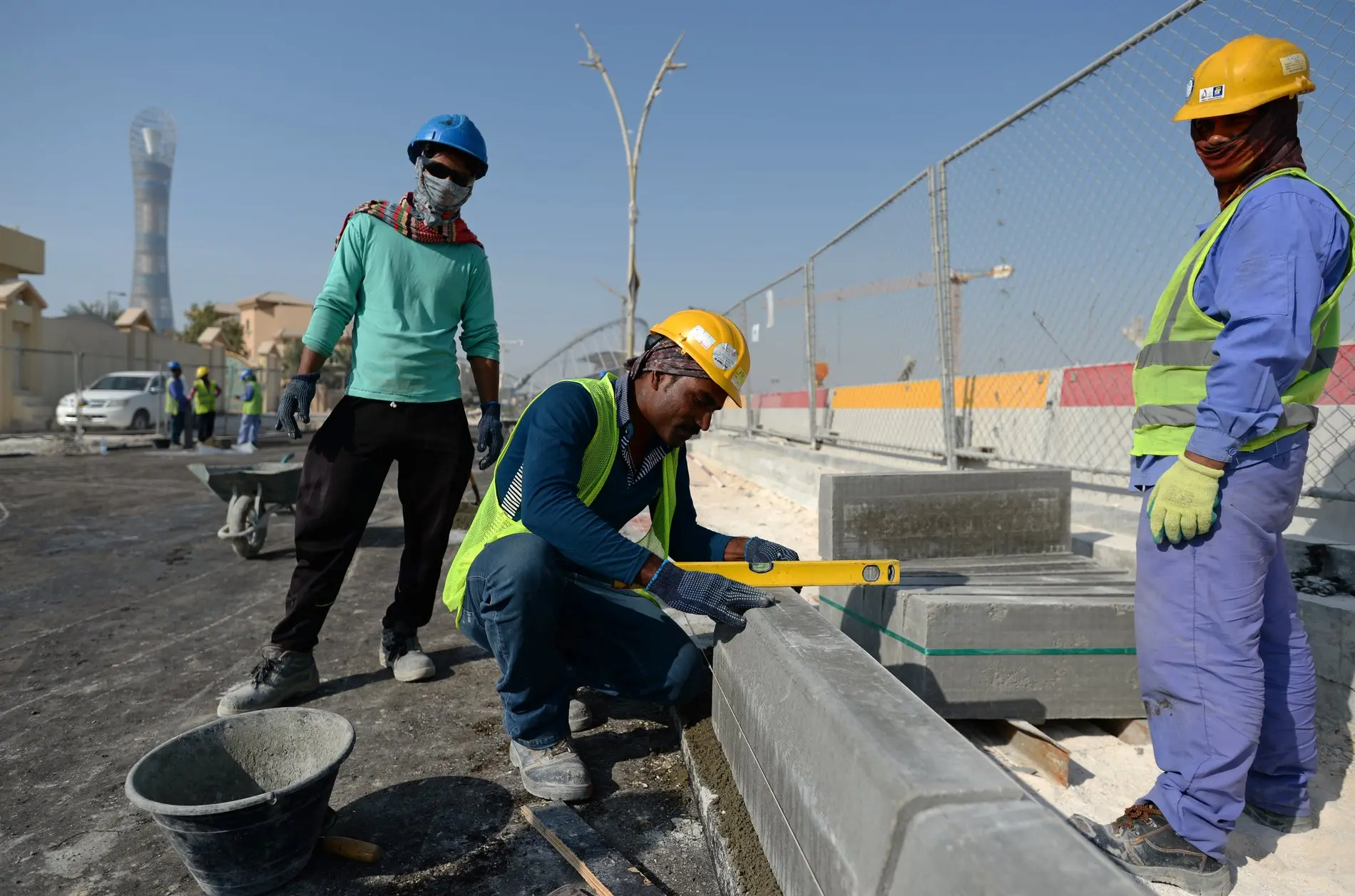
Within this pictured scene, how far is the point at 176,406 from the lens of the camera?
1597 cm

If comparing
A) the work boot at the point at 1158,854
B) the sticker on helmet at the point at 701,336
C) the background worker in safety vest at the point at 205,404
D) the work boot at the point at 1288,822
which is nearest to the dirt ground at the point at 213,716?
the work boot at the point at 1158,854

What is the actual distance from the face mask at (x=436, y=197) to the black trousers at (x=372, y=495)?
77 centimetres

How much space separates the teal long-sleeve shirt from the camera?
10.3 ft

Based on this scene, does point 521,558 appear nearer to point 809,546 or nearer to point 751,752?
point 751,752

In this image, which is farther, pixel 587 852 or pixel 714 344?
pixel 714 344

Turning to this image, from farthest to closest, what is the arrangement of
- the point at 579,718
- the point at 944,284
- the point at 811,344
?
1. the point at 811,344
2. the point at 944,284
3. the point at 579,718

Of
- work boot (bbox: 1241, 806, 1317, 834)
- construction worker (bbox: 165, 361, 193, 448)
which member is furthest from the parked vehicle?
work boot (bbox: 1241, 806, 1317, 834)

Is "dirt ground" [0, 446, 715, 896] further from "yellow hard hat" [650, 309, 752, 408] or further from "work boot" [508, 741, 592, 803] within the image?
"yellow hard hat" [650, 309, 752, 408]

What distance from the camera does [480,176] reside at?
3227 mm

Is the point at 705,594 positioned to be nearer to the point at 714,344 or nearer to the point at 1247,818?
the point at 714,344

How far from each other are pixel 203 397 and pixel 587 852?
17.2m

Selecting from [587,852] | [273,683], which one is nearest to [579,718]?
[587,852]

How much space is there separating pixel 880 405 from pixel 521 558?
19.1ft

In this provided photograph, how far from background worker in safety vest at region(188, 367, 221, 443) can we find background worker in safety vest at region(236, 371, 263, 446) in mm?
923
